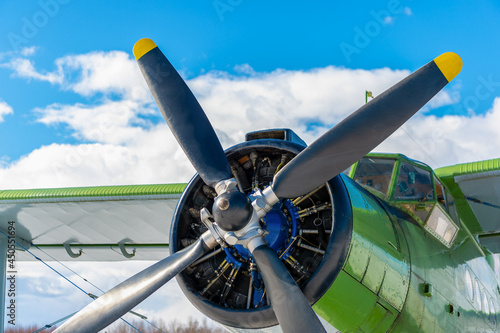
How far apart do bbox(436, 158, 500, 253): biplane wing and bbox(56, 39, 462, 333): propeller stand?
3.20m

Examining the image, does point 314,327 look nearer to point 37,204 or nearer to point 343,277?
point 343,277

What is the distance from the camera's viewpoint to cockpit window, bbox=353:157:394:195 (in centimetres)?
503

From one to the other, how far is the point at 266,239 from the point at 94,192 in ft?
16.1

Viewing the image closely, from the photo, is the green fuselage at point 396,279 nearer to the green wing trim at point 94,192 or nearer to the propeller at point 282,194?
the propeller at point 282,194

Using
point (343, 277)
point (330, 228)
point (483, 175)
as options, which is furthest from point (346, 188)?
point (483, 175)

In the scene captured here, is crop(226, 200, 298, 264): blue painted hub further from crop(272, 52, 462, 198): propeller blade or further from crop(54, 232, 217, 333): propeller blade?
crop(54, 232, 217, 333): propeller blade

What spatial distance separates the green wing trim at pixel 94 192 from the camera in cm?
776

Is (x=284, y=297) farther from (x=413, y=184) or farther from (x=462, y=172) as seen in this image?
(x=462, y=172)

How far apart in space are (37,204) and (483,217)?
22.4ft

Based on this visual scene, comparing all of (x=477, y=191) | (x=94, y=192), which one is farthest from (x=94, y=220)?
(x=477, y=191)

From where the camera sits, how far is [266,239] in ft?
12.9

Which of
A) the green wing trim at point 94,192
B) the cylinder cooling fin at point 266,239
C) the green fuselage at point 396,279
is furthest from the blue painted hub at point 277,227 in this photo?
the green wing trim at point 94,192

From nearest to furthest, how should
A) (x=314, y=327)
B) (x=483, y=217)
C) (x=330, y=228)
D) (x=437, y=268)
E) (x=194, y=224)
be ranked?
(x=314, y=327) < (x=330, y=228) < (x=194, y=224) < (x=437, y=268) < (x=483, y=217)

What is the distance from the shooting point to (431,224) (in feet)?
16.2
